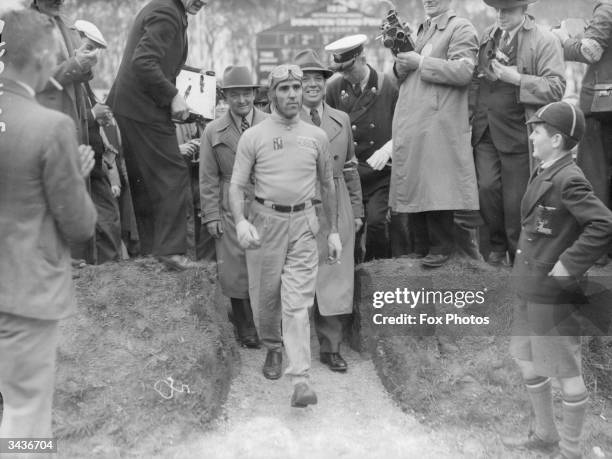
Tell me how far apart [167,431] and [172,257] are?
5.05 ft

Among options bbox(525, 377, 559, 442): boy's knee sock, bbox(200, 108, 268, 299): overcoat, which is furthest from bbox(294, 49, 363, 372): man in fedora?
bbox(525, 377, 559, 442): boy's knee sock

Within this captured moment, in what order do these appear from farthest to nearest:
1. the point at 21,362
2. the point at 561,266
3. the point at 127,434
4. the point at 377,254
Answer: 1. the point at 377,254
2. the point at 127,434
3. the point at 561,266
4. the point at 21,362

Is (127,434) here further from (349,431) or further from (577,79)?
(577,79)

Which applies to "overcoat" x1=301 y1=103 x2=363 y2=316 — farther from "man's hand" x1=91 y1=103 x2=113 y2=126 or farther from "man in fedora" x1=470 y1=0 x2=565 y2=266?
"man's hand" x1=91 y1=103 x2=113 y2=126

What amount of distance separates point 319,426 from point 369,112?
9.20 ft

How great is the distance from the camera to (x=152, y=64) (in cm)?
509

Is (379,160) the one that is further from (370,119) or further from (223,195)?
(223,195)

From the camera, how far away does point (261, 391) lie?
5.09 meters

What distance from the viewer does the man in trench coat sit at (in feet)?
17.4

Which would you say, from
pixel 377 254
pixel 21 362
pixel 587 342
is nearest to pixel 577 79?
pixel 377 254

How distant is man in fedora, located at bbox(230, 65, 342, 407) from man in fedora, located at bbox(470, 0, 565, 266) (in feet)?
4.61

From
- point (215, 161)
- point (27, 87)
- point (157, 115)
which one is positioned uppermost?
point (27, 87)

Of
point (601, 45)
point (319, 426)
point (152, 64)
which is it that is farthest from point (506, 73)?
point (319, 426)

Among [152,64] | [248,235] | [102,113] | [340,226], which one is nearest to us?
[248,235]
